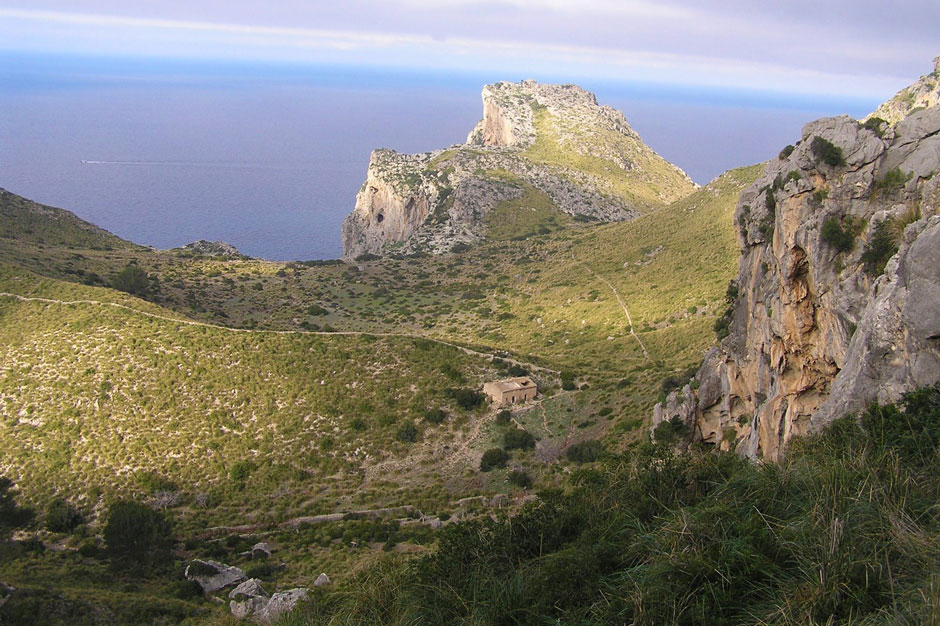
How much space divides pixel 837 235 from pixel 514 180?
320ft

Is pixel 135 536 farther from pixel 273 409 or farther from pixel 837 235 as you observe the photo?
pixel 837 235

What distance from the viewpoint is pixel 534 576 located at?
9.60 meters

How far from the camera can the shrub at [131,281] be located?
169 ft

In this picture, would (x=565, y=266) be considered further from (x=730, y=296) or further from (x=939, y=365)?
(x=939, y=365)

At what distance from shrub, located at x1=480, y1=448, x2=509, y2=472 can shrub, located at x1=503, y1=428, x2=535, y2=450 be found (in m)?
0.67

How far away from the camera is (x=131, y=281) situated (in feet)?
173

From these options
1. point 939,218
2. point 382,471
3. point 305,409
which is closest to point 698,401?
point 939,218

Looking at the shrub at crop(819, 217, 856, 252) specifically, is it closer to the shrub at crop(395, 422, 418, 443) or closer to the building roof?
the building roof

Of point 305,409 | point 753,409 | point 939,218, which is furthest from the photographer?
point 305,409

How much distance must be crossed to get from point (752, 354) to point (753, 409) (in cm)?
183

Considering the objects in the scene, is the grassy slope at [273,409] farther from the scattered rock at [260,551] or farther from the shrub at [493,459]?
the shrub at [493,459]

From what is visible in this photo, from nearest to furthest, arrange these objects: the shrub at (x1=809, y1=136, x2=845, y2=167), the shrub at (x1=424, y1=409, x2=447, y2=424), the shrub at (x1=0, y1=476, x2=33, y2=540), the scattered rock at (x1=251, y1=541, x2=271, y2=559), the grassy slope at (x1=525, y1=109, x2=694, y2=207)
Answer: the shrub at (x1=809, y1=136, x2=845, y2=167), the scattered rock at (x1=251, y1=541, x2=271, y2=559), the shrub at (x1=0, y1=476, x2=33, y2=540), the shrub at (x1=424, y1=409, x2=447, y2=424), the grassy slope at (x1=525, y1=109, x2=694, y2=207)

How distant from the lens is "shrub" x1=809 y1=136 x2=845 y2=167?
691 inches

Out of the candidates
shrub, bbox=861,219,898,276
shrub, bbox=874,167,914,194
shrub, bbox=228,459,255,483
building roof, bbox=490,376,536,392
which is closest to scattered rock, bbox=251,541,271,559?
shrub, bbox=228,459,255,483
